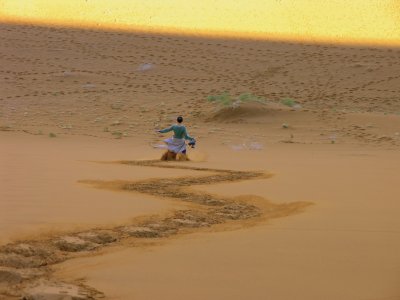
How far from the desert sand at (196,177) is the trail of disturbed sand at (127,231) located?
2cm

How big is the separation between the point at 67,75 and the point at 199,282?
20.2 metres

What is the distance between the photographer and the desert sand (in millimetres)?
5043

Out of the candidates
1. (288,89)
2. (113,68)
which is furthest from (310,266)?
(113,68)

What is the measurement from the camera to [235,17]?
31984 millimetres

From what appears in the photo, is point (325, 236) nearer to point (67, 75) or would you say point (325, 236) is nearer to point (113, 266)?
point (113, 266)

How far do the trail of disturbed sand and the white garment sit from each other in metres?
2.92

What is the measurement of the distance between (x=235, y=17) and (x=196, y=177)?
73.5ft

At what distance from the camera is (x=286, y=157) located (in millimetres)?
13844

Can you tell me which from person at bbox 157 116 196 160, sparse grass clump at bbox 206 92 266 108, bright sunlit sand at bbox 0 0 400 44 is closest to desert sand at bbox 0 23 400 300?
sparse grass clump at bbox 206 92 266 108

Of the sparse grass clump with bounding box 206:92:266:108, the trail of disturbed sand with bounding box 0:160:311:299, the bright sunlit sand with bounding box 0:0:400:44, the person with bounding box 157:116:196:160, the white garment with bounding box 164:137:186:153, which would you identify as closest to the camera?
the trail of disturbed sand with bounding box 0:160:311:299

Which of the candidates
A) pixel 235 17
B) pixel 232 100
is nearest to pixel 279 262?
pixel 232 100

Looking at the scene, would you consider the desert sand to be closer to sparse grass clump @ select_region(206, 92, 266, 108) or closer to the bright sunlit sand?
sparse grass clump @ select_region(206, 92, 266, 108)

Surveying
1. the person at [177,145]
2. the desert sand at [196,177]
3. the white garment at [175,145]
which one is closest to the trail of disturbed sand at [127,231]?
the desert sand at [196,177]

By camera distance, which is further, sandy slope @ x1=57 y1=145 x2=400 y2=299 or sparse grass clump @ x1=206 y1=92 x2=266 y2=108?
sparse grass clump @ x1=206 y1=92 x2=266 y2=108
